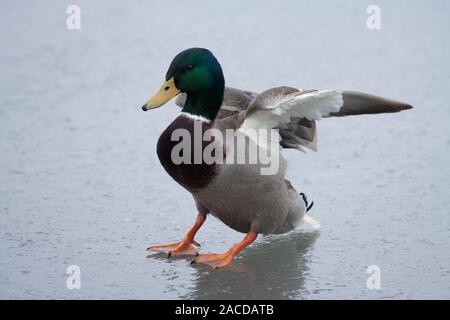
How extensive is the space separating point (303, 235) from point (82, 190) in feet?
4.67

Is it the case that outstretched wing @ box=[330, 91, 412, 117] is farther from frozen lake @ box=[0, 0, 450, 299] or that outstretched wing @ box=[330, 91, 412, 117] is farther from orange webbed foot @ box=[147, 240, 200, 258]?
orange webbed foot @ box=[147, 240, 200, 258]

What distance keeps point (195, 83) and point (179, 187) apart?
1298 mm

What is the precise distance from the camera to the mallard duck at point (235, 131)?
384cm

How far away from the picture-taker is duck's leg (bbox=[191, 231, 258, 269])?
3.98 meters

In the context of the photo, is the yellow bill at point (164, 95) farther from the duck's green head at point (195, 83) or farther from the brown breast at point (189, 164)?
the brown breast at point (189, 164)

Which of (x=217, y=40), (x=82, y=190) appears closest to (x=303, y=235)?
(x=82, y=190)

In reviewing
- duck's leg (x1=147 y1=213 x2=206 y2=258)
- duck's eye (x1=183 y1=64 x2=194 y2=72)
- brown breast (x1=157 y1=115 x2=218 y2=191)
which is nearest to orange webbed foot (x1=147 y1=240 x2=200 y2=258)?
duck's leg (x1=147 y1=213 x2=206 y2=258)

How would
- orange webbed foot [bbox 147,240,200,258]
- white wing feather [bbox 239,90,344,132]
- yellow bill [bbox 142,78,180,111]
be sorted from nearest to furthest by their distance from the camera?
white wing feather [bbox 239,90,344,132], yellow bill [bbox 142,78,180,111], orange webbed foot [bbox 147,240,200,258]

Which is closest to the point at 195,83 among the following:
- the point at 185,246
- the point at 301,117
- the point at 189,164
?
the point at 189,164

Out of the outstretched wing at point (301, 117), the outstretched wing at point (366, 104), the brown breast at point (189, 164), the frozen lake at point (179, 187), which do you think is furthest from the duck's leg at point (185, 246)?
the outstretched wing at point (366, 104)

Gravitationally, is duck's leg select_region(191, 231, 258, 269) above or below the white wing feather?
below

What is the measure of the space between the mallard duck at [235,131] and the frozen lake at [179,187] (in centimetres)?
21

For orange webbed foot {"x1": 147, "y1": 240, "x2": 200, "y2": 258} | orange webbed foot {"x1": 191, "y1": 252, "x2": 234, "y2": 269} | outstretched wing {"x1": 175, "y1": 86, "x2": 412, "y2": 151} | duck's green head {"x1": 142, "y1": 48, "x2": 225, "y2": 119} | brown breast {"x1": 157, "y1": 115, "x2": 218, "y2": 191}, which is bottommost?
orange webbed foot {"x1": 191, "y1": 252, "x2": 234, "y2": 269}

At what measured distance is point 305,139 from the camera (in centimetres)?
421
